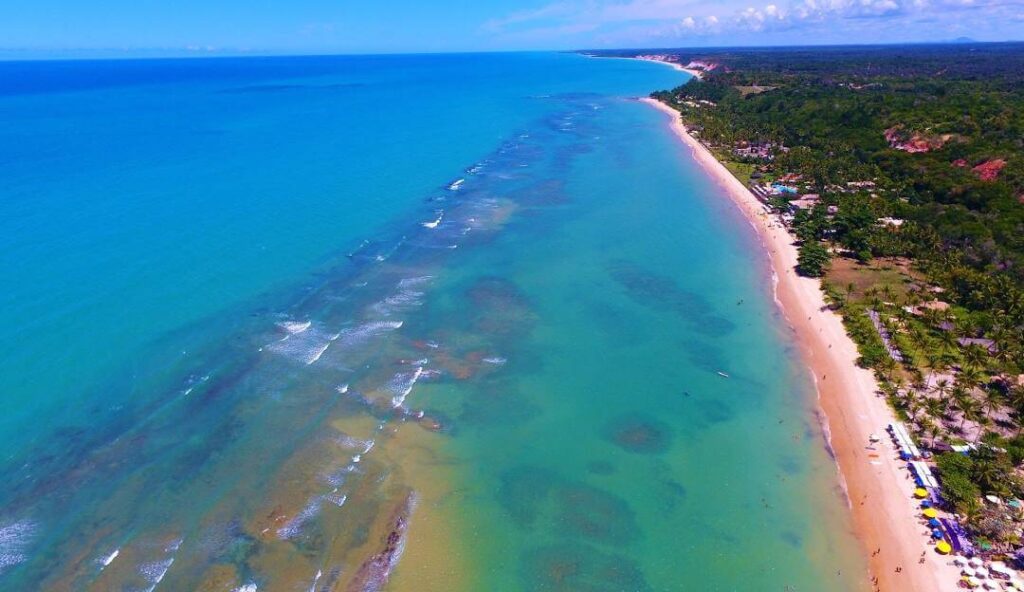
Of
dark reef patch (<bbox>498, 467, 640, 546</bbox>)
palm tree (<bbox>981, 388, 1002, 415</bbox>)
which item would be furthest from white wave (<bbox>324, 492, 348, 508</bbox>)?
palm tree (<bbox>981, 388, 1002, 415</bbox>)

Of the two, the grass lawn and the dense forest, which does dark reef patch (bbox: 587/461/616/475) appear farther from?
the grass lawn

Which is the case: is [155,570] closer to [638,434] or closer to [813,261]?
[638,434]

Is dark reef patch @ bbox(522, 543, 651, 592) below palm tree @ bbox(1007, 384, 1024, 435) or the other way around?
below

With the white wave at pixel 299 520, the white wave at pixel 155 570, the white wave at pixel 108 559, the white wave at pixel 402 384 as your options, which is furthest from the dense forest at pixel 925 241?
the white wave at pixel 108 559

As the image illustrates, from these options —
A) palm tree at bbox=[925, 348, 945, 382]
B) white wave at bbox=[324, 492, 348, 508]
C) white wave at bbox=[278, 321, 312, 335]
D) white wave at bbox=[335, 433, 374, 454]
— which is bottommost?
white wave at bbox=[324, 492, 348, 508]

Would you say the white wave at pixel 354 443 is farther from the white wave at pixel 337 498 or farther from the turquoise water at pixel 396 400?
the white wave at pixel 337 498

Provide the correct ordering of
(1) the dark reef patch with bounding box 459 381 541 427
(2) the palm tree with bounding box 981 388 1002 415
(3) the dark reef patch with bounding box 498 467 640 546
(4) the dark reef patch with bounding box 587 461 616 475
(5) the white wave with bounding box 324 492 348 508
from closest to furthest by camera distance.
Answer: (3) the dark reef patch with bounding box 498 467 640 546 < (5) the white wave with bounding box 324 492 348 508 < (4) the dark reef patch with bounding box 587 461 616 475 < (2) the palm tree with bounding box 981 388 1002 415 < (1) the dark reef patch with bounding box 459 381 541 427
